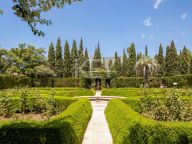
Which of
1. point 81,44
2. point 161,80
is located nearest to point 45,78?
point 161,80

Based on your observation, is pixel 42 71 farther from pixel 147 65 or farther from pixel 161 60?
pixel 161 60

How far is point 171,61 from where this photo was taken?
58250mm

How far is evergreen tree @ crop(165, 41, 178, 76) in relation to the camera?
190ft

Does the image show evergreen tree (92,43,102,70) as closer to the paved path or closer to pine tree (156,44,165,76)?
pine tree (156,44,165,76)

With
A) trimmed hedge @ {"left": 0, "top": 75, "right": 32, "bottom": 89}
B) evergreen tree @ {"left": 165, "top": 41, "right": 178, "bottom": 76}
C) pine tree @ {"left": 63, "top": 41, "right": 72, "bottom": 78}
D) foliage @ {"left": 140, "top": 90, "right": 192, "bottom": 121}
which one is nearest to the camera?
foliage @ {"left": 140, "top": 90, "right": 192, "bottom": 121}

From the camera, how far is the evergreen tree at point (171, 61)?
57941mm

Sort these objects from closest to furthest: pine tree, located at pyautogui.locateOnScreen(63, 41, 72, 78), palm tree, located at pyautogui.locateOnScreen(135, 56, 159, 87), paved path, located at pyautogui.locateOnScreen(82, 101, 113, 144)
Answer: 1. paved path, located at pyautogui.locateOnScreen(82, 101, 113, 144)
2. palm tree, located at pyautogui.locateOnScreen(135, 56, 159, 87)
3. pine tree, located at pyautogui.locateOnScreen(63, 41, 72, 78)

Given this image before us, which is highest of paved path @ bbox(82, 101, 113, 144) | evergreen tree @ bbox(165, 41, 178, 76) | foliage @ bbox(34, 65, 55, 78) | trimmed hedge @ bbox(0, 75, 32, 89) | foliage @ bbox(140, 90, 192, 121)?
evergreen tree @ bbox(165, 41, 178, 76)

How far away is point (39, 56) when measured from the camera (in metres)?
52.7

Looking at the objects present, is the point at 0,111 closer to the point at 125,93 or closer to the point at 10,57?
the point at 125,93

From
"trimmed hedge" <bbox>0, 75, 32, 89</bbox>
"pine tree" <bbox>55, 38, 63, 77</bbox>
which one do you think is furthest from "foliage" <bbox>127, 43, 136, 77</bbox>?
"trimmed hedge" <bbox>0, 75, 32, 89</bbox>

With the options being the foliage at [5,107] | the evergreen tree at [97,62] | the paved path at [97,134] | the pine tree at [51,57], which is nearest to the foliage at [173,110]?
the paved path at [97,134]

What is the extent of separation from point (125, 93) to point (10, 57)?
28.6 m

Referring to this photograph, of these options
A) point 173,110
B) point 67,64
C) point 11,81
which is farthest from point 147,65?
point 173,110
